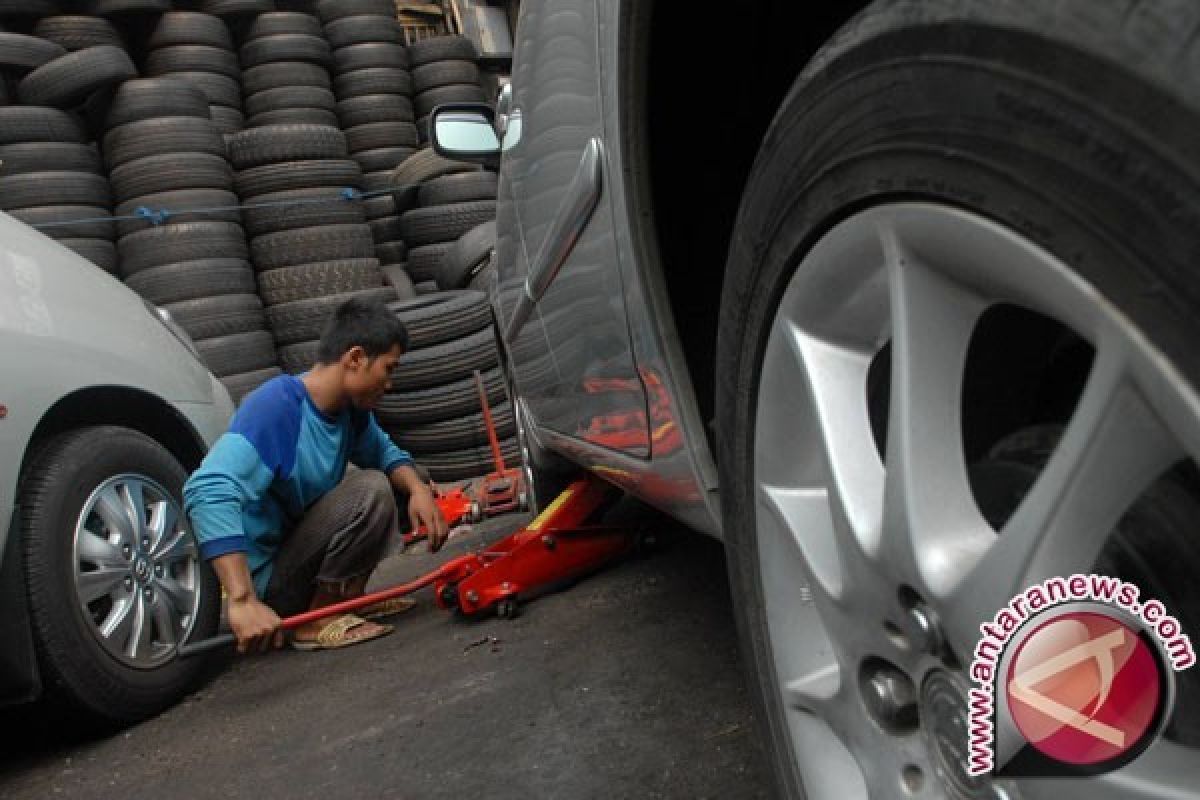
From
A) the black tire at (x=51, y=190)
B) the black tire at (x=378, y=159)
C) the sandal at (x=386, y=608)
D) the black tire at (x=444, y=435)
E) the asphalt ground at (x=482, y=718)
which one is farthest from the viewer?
the black tire at (x=378, y=159)

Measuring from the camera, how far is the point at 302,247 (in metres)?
5.69

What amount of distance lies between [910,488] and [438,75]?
22.9 feet

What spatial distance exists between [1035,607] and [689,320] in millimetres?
811

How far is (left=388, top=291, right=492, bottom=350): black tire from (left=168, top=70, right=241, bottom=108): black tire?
2587 mm

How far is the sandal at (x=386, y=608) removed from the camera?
2.96 meters

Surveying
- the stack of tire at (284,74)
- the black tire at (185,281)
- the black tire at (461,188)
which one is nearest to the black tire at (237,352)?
the black tire at (185,281)

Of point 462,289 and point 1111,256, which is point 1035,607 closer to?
point 1111,256

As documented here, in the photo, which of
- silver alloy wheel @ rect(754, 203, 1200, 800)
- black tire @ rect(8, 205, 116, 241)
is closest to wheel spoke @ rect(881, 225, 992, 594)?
silver alloy wheel @ rect(754, 203, 1200, 800)

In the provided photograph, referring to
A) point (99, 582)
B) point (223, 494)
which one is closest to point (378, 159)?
point (223, 494)

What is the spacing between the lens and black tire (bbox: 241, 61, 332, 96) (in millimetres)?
6488

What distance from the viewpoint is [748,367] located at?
100 centimetres

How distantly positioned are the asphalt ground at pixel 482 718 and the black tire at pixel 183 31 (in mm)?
5050

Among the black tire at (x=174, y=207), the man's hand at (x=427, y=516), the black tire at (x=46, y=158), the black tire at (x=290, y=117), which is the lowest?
the man's hand at (x=427, y=516)

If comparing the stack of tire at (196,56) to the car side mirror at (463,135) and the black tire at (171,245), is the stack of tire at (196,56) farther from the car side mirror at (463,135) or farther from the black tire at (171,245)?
the car side mirror at (463,135)
